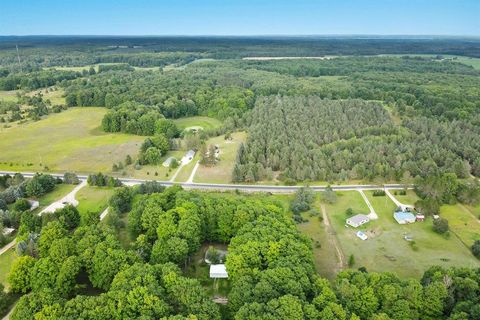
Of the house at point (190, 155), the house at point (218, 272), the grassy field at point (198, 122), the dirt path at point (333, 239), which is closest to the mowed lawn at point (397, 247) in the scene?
the dirt path at point (333, 239)

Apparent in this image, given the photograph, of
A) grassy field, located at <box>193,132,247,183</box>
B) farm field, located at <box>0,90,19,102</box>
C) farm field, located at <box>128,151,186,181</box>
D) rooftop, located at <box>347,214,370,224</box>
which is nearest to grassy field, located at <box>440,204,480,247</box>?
rooftop, located at <box>347,214,370,224</box>

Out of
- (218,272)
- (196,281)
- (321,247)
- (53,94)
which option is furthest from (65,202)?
(53,94)

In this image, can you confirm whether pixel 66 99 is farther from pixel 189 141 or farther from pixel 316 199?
pixel 316 199

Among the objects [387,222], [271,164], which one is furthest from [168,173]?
[387,222]

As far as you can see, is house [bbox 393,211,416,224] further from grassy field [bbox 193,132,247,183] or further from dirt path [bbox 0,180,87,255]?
dirt path [bbox 0,180,87,255]

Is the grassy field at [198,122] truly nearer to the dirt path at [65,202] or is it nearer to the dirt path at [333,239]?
the dirt path at [65,202]

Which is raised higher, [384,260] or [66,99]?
[66,99]

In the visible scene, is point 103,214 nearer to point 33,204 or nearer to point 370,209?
point 33,204
